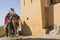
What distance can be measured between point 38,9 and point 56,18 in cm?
204

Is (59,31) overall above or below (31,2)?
below

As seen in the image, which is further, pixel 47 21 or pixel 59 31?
pixel 47 21

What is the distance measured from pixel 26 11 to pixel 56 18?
12.0 feet

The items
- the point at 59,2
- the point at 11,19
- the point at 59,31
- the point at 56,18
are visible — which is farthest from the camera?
the point at 59,2

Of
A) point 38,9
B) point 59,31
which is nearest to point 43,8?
point 38,9

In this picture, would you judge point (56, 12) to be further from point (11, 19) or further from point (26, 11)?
point (11, 19)

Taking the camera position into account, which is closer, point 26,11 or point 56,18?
point 56,18

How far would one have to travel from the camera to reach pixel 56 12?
21.1m

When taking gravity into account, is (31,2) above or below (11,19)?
above

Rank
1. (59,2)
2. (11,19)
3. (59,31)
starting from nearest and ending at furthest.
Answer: (11,19) → (59,31) → (59,2)

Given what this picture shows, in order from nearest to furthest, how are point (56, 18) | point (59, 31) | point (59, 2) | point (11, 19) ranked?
1. point (11, 19)
2. point (59, 31)
3. point (56, 18)
4. point (59, 2)

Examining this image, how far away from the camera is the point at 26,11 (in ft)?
77.2

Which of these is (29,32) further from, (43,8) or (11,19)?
(11,19)

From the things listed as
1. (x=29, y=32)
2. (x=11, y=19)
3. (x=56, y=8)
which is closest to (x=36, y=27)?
(x=29, y=32)
